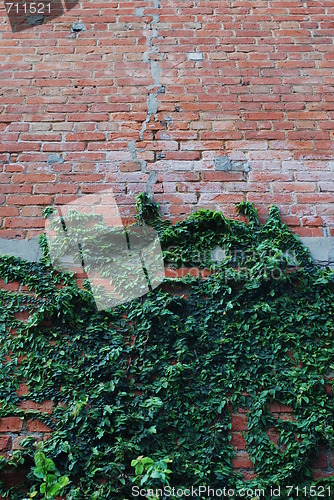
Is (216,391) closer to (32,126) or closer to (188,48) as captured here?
(32,126)

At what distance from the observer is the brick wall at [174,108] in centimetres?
317

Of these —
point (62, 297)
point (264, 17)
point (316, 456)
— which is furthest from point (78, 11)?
point (316, 456)

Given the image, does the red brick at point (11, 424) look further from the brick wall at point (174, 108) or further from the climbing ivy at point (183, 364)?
the brick wall at point (174, 108)

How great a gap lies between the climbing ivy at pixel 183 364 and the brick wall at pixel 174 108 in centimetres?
26

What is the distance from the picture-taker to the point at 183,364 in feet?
8.66

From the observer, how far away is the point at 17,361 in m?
2.70

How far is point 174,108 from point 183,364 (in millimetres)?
1627

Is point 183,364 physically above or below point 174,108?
below

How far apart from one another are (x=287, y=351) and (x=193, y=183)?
3.60ft
